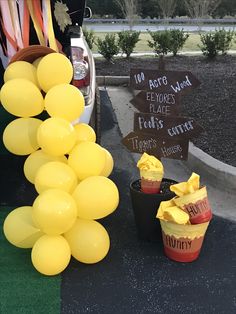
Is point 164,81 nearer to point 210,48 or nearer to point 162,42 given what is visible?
point 210,48

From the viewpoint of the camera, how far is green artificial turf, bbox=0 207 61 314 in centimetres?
269

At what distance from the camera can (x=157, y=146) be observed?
360 cm

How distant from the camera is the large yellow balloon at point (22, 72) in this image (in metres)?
3.22

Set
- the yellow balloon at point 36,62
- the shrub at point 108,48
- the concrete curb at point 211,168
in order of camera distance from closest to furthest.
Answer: the yellow balloon at point 36,62, the concrete curb at point 211,168, the shrub at point 108,48

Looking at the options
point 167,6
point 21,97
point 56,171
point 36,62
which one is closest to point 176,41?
point 36,62

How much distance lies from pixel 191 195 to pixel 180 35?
954cm

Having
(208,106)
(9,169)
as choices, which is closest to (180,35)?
(208,106)

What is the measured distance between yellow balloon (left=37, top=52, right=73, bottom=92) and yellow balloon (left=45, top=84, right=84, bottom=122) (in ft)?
0.31

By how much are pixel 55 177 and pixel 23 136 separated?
41cm

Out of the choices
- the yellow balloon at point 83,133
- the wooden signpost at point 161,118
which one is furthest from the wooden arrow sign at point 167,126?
the yellow balloon at point 83,133

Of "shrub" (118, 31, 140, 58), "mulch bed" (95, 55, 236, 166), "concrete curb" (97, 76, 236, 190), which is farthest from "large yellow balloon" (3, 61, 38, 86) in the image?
"shrub" (118, 31, 140, 58)

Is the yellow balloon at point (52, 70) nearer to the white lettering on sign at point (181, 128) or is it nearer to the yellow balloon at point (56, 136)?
the yellow balloon at point (56, 136)

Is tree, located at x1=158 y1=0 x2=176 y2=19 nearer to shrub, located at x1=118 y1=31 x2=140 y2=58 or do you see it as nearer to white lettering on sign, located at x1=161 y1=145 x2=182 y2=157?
shrub, located at x1=118 y1=31 x2=140 y2=58

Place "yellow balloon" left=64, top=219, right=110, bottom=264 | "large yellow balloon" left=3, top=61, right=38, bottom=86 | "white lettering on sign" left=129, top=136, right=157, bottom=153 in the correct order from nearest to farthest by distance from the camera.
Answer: "yellow balloon" left=64, top=219, right=110, bottom=264
"large yellow balloon" left=3, top=61, right=38, bottom=86
"white lettering on sign" left=129, top=136, right=157, bottom=153
